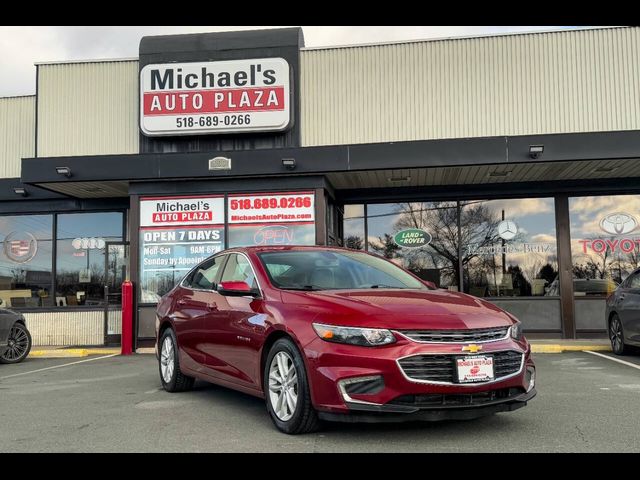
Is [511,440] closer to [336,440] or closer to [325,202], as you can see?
[336,440]

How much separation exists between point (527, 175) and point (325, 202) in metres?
4.23

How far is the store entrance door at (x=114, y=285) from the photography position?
13.5 meters

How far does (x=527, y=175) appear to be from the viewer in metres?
13.1

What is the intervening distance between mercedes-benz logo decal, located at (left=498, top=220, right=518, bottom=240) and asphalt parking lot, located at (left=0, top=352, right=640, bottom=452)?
19.4 ft

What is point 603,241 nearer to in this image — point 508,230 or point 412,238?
point 508,230

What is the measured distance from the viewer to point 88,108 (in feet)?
44.0

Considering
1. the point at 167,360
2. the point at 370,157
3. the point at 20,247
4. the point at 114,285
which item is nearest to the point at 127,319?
the point at 114,285

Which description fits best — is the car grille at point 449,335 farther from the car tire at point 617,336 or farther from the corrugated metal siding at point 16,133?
the corrugated metal siding at point 16,133

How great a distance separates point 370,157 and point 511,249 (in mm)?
3979

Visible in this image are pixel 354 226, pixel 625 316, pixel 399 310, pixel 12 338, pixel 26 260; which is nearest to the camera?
pixel 399 310

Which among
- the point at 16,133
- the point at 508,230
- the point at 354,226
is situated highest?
the point at 16,133

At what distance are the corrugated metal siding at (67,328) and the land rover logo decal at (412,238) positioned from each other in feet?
22.3
